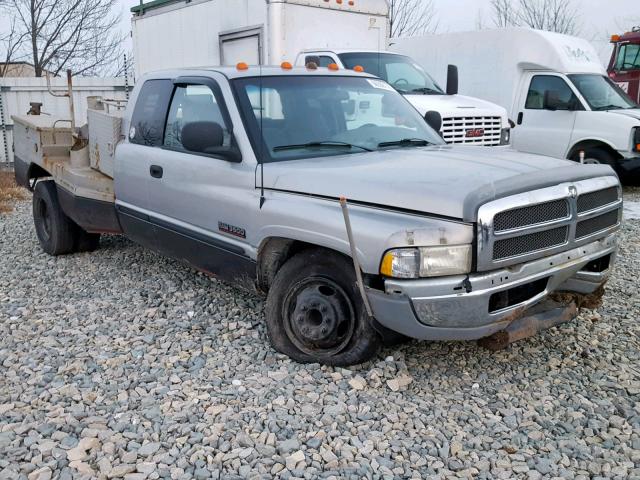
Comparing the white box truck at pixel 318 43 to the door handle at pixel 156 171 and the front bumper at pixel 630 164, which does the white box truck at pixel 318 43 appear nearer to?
the front bumper at pixel 630 164

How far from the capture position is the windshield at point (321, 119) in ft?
13.8

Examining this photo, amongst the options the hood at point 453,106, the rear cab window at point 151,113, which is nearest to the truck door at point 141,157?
the rear cab window at point 151,113

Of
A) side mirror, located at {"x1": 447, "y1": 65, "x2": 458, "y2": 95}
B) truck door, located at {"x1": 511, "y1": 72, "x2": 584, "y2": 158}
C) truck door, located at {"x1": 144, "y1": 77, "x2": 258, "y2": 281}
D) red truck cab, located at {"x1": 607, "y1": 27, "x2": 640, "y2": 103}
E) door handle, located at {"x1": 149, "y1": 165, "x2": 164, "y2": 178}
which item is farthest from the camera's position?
red truck cab, located at {"x1": 607, "y1": 27, "x2": 640, "y2": 103}

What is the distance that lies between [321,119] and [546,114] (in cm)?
757

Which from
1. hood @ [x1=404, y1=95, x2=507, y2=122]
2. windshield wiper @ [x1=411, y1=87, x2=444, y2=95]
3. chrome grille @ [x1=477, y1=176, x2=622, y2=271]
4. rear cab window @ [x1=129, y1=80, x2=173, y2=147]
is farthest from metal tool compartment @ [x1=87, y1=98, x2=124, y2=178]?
windshield wiper @ [x1=411, y1=87, x2=444, y2=95]

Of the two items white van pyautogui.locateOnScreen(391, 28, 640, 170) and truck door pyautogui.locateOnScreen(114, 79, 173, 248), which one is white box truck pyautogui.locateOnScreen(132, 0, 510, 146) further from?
truck door pyautogui.locateOnScreen(114, 79, 173, 248)

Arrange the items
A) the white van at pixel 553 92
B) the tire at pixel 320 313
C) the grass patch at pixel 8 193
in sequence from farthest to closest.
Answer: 1. the white van at pixel 553 92
2. the grass patch at pixel 8 193
3. the tire at pixel 320 313

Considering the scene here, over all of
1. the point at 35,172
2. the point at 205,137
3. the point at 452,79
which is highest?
the point at 452,79

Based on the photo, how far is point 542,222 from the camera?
339 centimetres

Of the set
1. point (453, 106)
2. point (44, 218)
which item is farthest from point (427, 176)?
point (453, 106)

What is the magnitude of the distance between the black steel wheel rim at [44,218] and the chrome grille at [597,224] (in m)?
5.26

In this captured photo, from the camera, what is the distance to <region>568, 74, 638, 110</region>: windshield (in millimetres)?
10453

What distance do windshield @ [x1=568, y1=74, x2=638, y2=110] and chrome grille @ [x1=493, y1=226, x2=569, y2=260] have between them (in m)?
7.80

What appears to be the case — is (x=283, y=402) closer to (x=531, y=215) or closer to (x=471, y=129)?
(x=531, y=215)
